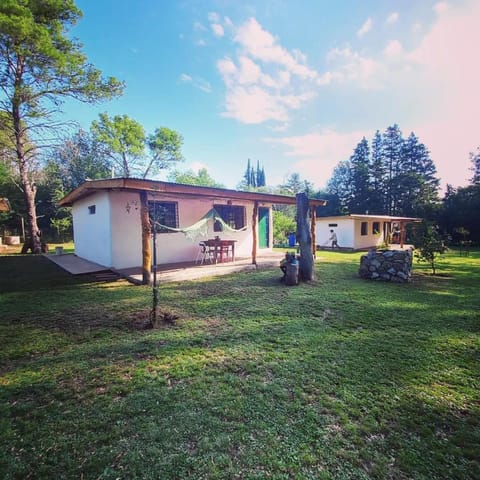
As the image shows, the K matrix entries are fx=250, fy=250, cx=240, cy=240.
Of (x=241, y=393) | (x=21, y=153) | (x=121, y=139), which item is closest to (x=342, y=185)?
→ (x=121, y=139)

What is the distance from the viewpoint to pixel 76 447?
1430mm

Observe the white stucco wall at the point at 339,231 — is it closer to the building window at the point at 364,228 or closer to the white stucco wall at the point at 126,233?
the building window at the point at 364,228

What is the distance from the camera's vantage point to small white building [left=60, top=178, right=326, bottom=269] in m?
5.60

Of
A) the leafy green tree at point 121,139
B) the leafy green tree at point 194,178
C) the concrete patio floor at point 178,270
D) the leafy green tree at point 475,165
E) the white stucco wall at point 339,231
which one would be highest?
the leafy green tree at point 121,139

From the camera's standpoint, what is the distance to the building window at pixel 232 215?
895 cm

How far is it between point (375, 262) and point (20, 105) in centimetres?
1375

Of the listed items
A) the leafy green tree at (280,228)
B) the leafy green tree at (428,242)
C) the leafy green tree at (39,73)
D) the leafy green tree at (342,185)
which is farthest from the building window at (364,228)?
the leafy green tree at (39,73)

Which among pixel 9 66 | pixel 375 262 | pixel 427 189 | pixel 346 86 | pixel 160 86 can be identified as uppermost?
pixel 160 86

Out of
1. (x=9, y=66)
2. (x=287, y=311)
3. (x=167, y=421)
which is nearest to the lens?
(x=167, y=421)

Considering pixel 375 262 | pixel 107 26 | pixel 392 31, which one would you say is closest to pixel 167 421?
pixel 375 262

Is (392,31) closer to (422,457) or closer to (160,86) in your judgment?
(422,457)

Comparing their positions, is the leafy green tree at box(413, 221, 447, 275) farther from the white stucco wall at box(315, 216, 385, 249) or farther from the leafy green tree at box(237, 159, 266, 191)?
the leafy green tree at box(237, 159, 266, 191)

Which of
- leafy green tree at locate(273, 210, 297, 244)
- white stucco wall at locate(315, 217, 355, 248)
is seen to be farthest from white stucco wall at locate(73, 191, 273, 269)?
leafy green tree at locate(273, 210, 297, 244)

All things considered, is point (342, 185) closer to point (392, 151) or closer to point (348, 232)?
point (392, 151)
